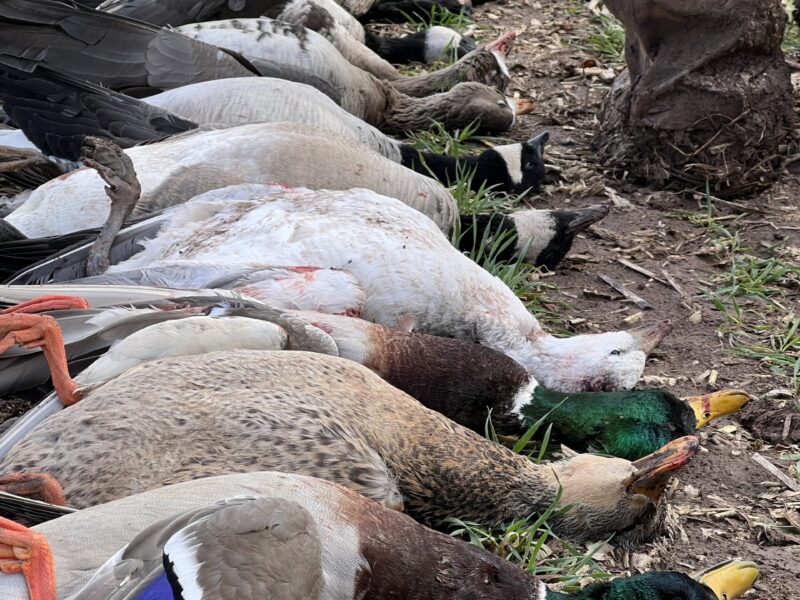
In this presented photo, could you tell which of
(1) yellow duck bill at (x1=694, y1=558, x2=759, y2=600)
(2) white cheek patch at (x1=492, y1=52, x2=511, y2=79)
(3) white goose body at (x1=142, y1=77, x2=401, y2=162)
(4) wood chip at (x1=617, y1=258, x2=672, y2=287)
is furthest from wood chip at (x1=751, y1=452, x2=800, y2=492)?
(2) white cheek patch at (x1=492, y1=52, x2=511, y2=79)

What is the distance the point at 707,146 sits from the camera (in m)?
5.80

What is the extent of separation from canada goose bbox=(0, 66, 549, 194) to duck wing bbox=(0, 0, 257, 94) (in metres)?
0.16

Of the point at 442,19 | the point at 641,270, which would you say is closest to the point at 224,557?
the point at 641,270

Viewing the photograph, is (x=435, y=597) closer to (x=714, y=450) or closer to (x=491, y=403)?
(x=491, y=403)

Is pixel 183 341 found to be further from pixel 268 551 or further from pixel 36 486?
pixel 268 551

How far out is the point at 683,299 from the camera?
511cm

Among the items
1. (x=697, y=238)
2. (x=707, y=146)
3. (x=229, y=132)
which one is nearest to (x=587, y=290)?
(x=697, y=238)

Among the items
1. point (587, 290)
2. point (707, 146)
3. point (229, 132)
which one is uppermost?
point (229, 132)

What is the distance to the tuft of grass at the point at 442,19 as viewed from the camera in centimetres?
838

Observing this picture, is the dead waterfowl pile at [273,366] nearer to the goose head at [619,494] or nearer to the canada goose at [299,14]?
the goose head at [619,494]

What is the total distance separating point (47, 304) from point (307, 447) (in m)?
1.07

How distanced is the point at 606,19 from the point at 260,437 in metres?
5.94

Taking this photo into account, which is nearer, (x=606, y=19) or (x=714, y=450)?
(x=714, y=450)

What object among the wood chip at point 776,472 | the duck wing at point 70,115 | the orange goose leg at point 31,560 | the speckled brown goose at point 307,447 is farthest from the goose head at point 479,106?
the orange goose leg at point 31,560
